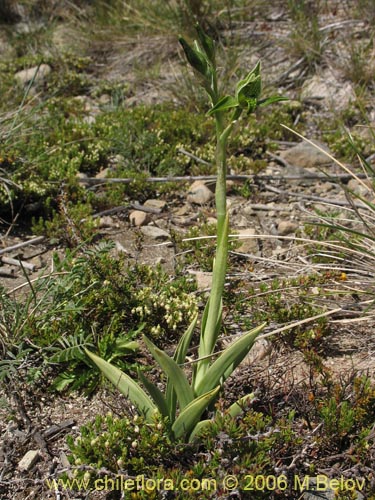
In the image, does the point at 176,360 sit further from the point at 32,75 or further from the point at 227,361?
the point at 32,75

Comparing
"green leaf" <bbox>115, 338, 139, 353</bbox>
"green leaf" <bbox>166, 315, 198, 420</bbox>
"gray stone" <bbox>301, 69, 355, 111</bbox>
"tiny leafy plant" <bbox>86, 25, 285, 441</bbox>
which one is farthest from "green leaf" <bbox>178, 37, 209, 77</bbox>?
"gray stone" <bbox>301, 69, 355, 111</bbox>

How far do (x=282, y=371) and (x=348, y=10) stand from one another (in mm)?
5466

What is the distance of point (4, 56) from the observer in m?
7.45

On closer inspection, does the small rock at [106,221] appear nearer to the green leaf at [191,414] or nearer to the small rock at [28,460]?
the small rock at [28,460]

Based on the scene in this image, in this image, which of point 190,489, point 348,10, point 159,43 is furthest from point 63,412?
point 348,10

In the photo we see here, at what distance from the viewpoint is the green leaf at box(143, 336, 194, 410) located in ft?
6.32

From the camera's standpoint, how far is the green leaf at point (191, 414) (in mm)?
1986

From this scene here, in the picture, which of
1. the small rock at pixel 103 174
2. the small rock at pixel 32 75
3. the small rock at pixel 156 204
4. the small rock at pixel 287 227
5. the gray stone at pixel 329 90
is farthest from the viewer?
the small rock at pixel 32 75

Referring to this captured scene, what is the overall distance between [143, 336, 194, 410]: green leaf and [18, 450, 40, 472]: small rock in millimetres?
675

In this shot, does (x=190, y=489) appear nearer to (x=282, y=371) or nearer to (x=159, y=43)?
(x=282, y=371)

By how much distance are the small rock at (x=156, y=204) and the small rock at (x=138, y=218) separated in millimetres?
159

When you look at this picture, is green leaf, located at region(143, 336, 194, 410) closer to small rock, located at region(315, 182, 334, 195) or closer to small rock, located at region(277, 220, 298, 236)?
small rock, located at region(277, 220, 298, 236)

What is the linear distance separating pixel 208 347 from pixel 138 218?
2063 mm

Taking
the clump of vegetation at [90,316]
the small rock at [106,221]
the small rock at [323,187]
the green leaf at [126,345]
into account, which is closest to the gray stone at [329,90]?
the small rock at [323,187]
